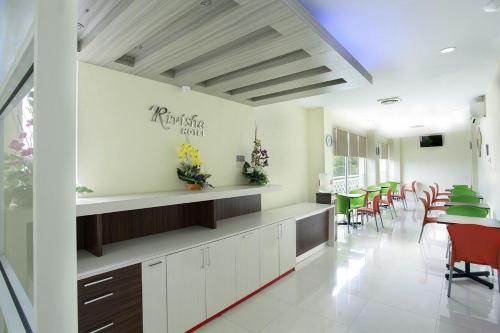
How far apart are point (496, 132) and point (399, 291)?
3.12 metres

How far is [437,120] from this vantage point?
24.8ft

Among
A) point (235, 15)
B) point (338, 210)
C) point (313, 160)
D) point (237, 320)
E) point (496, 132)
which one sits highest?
point (235, 15)

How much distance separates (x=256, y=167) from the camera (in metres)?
3.99

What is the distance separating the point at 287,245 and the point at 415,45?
295 cm

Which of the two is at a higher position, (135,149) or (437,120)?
(437,120)

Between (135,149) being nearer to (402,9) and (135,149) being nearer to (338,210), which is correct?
(402,9)

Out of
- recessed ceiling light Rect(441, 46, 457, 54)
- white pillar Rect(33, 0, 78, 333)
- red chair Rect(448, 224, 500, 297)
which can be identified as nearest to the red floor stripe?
white pillar Rect(33, 0, 78, 333)

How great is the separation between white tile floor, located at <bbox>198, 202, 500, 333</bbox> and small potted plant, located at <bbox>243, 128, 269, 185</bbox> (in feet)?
4.81

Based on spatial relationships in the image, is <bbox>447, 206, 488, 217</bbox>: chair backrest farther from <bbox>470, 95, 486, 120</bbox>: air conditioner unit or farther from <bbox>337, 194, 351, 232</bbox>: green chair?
<bbox>470, 95, 486, 120</bbox>: air conditioner unit

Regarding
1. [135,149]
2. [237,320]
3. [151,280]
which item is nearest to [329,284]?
[237,320]

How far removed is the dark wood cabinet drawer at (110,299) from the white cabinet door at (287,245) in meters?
2.01

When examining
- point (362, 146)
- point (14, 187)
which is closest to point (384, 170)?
point (362, 146)

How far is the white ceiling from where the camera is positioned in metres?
2.13

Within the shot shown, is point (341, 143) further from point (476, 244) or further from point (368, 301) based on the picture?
point (368, 301)
